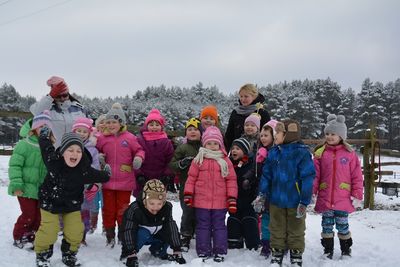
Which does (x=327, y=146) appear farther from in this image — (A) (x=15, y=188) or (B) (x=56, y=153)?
(A) (x=15, y=188)

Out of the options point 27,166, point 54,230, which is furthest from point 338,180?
point 27,166

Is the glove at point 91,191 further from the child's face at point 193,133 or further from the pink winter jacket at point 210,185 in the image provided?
the child's face at point 193,133

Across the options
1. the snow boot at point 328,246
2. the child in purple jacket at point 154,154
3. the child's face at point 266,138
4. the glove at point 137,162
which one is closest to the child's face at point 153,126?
the child in purple jacket at point 154,154

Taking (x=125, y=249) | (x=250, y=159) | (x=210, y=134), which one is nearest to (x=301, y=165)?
(x=250, y=159)

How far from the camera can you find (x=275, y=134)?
4.37 m

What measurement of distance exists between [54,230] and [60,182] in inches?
18.1

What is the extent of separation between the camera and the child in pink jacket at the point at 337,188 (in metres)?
4.52

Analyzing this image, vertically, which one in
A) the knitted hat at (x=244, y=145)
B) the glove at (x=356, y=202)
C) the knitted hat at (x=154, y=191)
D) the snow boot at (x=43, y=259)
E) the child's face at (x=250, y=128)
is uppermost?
the child's face at (x=250, y=128)

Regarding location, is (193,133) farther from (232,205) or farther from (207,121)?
(232,205)

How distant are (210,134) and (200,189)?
2.10 feet

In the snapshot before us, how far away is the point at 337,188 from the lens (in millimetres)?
4523

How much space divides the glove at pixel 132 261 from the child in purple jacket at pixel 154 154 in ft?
3.70

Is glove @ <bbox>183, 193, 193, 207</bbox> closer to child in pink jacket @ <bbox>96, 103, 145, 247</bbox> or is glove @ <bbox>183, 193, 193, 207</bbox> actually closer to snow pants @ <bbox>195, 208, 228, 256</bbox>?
snow pants @ <bbox>195, 208, 228, 256</bbox>

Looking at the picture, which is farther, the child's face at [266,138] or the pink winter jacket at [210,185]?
the child's face at [266,138]
